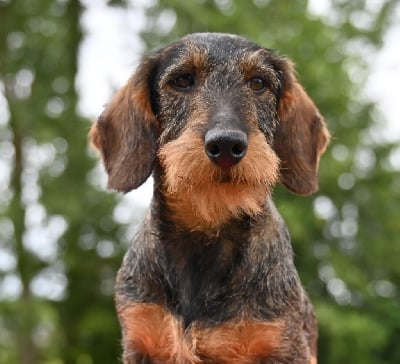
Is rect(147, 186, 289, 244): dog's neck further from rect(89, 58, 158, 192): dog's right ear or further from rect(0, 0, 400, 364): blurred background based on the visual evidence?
rect(0, 0, 400, 364): blurred background

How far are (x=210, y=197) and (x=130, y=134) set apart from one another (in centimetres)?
86

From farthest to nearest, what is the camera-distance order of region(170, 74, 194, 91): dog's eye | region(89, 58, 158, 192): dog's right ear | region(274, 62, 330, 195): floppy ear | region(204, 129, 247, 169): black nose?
region(274, 62, 330, 195): floppy ear → region(89, 58, 158, 192): dog's right ear → region(170, 74, 194, 91): dog's eye → region(204, 129, 247, 169): black nose

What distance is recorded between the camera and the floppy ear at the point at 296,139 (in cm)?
530

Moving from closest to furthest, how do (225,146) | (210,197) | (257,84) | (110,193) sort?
(225,146)
(210,197)
(257,84)
(110,193)

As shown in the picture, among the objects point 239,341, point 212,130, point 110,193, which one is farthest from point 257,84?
point 110,193

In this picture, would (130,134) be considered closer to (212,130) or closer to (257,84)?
(257,84)

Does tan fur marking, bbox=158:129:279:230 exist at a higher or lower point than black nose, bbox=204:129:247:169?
lower

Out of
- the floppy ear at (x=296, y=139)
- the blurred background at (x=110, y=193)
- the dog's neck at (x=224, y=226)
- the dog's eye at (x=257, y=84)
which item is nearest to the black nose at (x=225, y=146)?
the dog's neck at (x=224, y=226)

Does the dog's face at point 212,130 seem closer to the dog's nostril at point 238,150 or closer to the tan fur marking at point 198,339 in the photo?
the dog's nostril at point 238,150

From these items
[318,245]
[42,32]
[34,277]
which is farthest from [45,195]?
[318,245]

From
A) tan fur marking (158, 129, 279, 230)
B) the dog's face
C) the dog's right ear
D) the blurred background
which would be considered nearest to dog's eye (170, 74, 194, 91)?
the dog's face

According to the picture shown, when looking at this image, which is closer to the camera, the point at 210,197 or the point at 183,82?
the point at 210,197

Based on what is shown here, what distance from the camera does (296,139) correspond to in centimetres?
535

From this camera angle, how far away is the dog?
14.7 feet
